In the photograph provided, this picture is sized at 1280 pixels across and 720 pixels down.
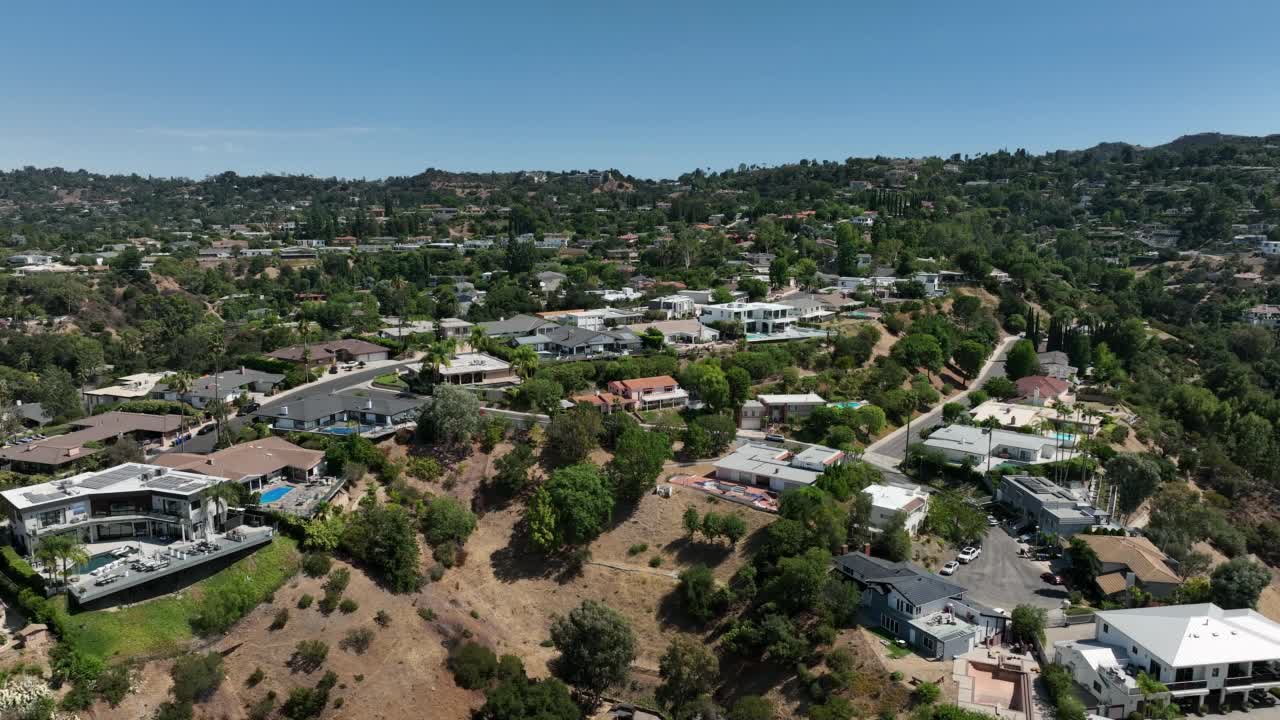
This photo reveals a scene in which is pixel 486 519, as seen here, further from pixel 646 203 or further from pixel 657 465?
pixel 646 203

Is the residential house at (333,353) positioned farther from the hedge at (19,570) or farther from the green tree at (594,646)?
the green tree at (594,646)

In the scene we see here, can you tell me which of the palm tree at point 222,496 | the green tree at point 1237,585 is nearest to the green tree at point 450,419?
the palm tree at point 222,496

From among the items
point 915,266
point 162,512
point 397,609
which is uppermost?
point 915,266

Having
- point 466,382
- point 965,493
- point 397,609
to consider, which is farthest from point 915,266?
point 397,609

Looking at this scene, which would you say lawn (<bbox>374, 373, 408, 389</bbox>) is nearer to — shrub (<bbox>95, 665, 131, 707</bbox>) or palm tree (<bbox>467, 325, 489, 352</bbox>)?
palm tree (<bbox>467, 325, 489, 352</bbox>)

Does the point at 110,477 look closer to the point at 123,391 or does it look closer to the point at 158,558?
the point at 158,558
